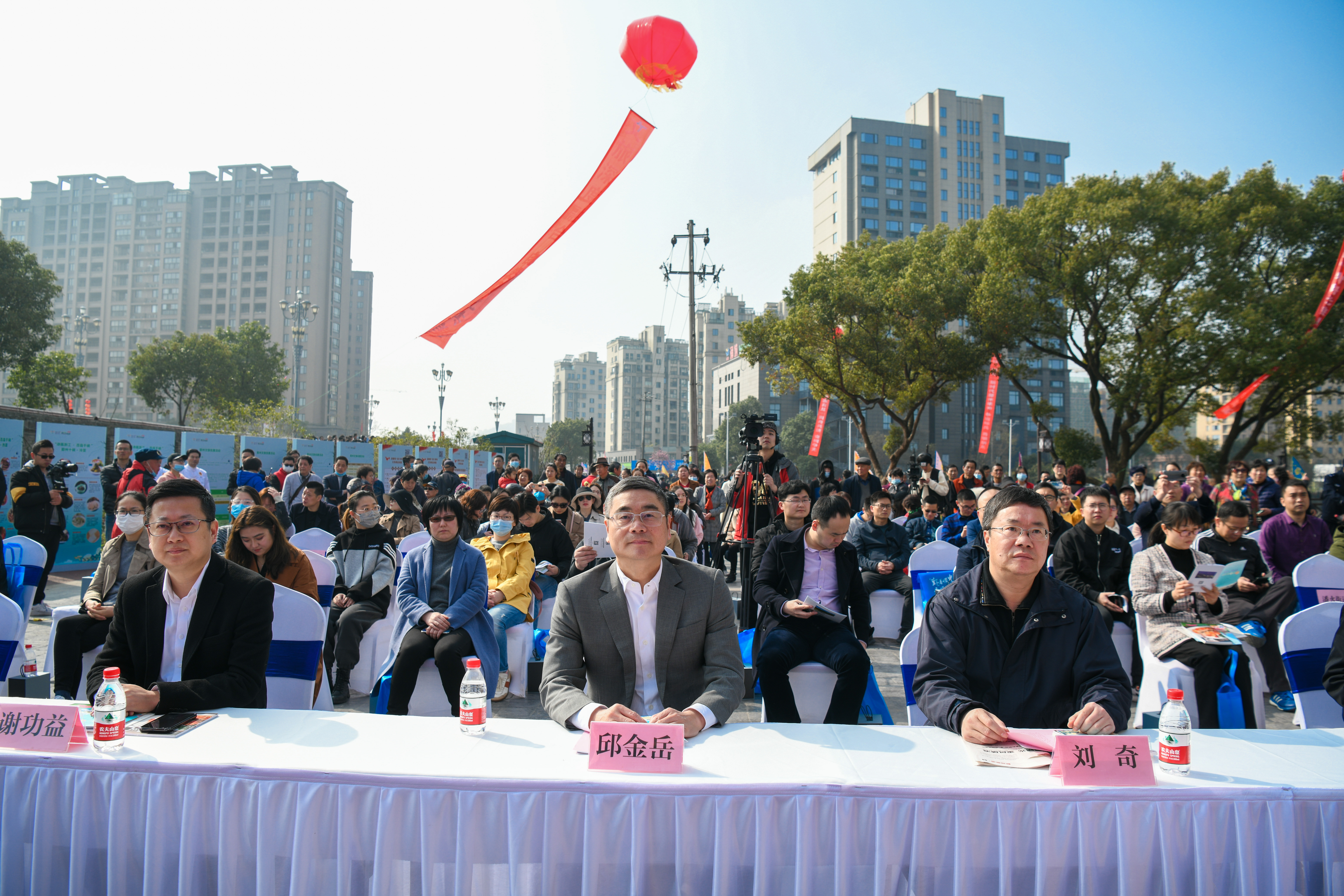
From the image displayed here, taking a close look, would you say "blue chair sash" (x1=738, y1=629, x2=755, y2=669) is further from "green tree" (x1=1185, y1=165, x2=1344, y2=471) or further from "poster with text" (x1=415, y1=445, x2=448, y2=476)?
"green tree" (x1=1185, y1=165, x2=1344, y2=471)

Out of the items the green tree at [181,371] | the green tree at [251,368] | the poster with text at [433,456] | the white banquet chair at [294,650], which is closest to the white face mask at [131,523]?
the white banquet chair at [294,650]

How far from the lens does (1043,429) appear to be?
74.9 feet

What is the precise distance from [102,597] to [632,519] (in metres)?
3.53

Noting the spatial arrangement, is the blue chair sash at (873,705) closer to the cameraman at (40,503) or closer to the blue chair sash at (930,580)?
the blue chair sash at (930,580)

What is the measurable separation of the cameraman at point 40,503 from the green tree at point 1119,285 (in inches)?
788

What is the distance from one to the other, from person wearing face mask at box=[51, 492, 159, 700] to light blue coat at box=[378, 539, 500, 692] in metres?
1.27

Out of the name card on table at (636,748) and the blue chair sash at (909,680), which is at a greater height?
the name card on table at (636,748)

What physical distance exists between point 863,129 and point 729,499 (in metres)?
67.8

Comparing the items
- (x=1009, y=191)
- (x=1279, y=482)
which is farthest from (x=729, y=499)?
(x=1009, y=191)

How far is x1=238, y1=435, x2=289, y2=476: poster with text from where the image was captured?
1461 centimetres

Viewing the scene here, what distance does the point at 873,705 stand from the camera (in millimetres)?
3900

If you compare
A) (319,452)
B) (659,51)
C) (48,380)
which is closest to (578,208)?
(659,51)

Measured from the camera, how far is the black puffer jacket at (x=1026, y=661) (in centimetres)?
237

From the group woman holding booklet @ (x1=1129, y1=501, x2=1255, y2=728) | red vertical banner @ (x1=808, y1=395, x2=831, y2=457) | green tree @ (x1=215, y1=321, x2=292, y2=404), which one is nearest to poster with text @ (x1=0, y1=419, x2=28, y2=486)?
woman holding booklet @ (x1=1129, y1=501, x2=1255, y2=728)
